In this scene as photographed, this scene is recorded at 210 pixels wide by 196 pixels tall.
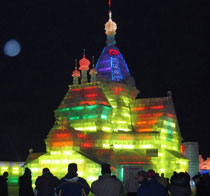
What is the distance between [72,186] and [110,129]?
49943 mm

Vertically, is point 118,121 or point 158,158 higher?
point 118,121

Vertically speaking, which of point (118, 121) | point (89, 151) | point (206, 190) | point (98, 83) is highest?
point (98, 83)

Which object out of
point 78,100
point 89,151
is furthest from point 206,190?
point 78,100

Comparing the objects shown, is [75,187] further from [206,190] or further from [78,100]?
[78,100]

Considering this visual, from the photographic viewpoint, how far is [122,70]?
222 feet

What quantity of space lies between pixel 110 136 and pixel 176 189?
4619 cm

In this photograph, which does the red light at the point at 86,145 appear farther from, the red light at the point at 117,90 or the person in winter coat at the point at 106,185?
the person in winter coat at the point at 106,185

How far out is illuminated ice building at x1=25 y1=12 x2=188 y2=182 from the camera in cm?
5547

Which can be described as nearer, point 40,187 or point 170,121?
point 40,187

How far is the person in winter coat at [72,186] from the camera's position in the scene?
1149 cm

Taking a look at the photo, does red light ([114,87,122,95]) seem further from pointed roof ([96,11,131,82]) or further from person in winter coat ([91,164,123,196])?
person in winter coat ([91,164,123,196])

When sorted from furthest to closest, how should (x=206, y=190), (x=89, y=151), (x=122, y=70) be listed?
(x=122, y=70) < (x=89, y=151) < (x=206, y=190)

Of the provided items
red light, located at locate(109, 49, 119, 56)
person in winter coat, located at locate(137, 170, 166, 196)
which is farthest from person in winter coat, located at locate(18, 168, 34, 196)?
red light, located at locate(109, 49, 119, 56)

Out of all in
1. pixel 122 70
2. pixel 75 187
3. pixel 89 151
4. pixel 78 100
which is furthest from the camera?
pixel 122 70
